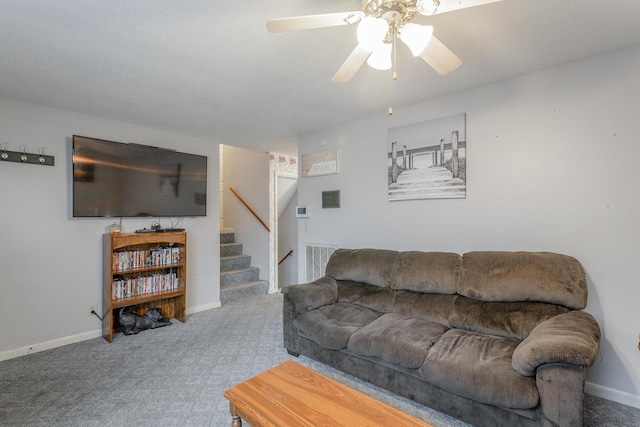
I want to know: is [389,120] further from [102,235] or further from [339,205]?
[102,235]

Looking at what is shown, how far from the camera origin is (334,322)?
2.36 m

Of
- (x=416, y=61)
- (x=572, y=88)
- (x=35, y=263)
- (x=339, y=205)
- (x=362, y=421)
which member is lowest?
(x=362, y=421)

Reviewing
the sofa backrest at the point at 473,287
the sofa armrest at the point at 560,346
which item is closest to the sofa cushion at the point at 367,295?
the sofa backrest at the point at 473,287

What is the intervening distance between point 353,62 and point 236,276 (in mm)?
3904

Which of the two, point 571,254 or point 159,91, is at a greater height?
point 159,91

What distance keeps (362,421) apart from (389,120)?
272 centimetres

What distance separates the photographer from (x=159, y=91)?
101 inches

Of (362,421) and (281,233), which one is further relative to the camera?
(281,233)

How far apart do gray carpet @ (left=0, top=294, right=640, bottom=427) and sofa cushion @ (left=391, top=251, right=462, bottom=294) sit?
856mm

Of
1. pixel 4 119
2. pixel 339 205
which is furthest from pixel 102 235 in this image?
pixel 339 205

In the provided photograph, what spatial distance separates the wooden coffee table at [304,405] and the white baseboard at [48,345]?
2631 millimetres

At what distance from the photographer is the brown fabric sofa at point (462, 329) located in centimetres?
148

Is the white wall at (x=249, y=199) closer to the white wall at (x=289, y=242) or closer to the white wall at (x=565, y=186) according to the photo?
the white wall at (x=289, y=242)

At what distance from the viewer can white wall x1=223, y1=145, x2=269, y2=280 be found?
4945 millimetres
